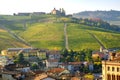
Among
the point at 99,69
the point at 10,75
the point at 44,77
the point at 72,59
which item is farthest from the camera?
the point at 72,59

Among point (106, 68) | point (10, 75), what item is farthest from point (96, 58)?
point (106, 68)

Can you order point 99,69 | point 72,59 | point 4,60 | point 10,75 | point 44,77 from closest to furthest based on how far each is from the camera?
point 10,75, point 44,77, point 99,69, point 4,60, point 72,59

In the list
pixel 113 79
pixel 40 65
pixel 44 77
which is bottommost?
pixel 40 65

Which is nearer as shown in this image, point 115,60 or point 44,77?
point 115,60

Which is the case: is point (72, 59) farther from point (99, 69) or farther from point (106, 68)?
point (106, 68)

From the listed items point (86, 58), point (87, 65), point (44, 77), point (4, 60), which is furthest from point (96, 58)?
point (44, 77)

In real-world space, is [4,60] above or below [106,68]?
below

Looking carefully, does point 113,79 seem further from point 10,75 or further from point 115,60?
point 10,75

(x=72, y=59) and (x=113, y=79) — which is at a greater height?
(x=113, y=79)

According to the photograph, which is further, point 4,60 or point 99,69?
point 4,60
